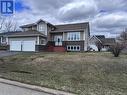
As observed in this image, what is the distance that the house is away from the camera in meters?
34.1

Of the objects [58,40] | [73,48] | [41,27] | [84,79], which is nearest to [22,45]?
[41,27]

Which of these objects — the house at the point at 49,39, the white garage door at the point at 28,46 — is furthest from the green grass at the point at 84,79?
the house at the point at 49,39

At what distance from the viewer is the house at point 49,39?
112 feet

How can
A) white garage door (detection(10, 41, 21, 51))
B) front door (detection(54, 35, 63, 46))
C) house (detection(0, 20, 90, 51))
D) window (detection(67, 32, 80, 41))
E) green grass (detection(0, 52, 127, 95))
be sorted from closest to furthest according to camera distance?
1. green grass (detection(0, 52, 127, 95))
2. house (detection(0, 20, 90, 51))
3. white garage door (detection(10, 41, 21, 51))
4. window (detection(67, 32, 80, 41))
5. front door (detection(54, 35, 63, 46))

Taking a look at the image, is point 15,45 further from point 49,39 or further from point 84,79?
point 84,79

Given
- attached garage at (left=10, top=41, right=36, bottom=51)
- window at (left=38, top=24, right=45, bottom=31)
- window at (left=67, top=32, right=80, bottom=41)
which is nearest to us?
attached garage at (left=10, top=41, right=36, bottom=51)

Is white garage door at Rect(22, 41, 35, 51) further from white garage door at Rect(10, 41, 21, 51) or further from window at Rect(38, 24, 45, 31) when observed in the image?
window at Rect(38, 24, 45, 31)

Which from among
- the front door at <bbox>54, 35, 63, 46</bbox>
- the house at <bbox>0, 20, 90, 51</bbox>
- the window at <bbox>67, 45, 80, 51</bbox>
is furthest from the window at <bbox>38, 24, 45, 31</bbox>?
the window at <bbox>67, 45, 80, 51</bbox>

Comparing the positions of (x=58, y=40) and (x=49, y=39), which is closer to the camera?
(x=58, y=40)

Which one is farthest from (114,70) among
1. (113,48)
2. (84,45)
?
(84,45)

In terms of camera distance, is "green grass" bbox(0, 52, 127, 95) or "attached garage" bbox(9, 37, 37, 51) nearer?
"green grass" bbox(0, 52, 127, 95)

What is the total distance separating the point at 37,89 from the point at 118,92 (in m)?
3.44

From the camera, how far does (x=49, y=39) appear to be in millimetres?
38688

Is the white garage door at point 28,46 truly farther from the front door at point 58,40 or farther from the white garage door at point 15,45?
the front door at point 58,40
